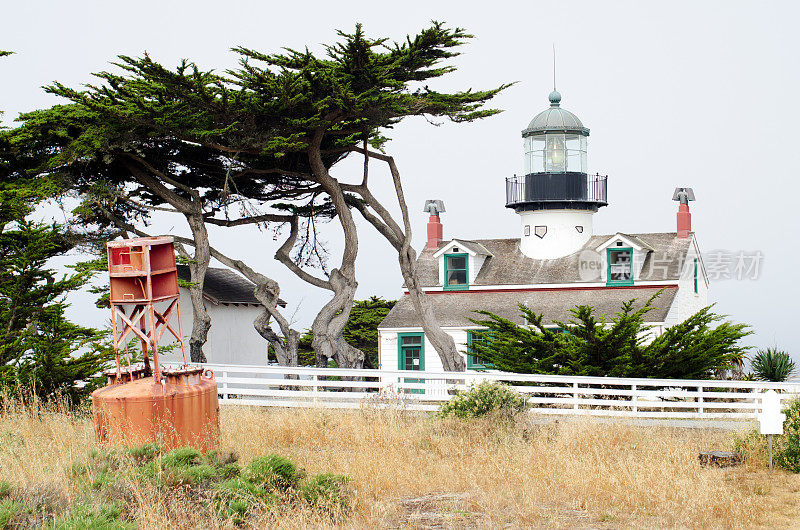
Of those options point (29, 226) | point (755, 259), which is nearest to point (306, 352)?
point (755, 259)

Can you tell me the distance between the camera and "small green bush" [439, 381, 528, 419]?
1486cm

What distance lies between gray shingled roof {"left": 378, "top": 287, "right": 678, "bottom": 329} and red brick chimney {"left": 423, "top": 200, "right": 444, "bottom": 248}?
3085mm

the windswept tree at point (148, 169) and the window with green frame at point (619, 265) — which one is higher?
the windswept tree at point (148, 169)

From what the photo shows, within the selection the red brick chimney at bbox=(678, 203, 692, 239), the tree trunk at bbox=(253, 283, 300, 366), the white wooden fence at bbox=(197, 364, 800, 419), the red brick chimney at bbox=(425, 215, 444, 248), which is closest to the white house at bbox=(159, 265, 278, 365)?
the tree trunk at bbox=(253, 283, 300, 366)

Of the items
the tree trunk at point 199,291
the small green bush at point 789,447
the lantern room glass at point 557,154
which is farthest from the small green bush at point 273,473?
the lantern room glass at point 557,154

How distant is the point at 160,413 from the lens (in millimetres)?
11188

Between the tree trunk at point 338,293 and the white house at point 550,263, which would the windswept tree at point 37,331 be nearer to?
the tree trunk at point 338,293

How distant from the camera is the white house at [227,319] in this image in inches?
1025

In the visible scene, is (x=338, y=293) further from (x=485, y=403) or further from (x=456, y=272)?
(x=485, y=403)

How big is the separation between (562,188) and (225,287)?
A: 12.4 meters

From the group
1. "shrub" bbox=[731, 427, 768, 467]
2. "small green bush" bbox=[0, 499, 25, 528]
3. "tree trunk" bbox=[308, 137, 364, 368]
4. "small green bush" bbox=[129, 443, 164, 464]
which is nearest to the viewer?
"small green bush" bbox=[0, 499, 25, 528]

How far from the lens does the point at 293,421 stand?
1495 centimetres

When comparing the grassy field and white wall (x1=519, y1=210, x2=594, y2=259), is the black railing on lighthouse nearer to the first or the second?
white wall (x1=519, y1=210, x2=594, y2=259)

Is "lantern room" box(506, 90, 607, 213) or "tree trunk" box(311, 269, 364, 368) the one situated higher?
"lantern room" box(506, 90, 607, 213)
